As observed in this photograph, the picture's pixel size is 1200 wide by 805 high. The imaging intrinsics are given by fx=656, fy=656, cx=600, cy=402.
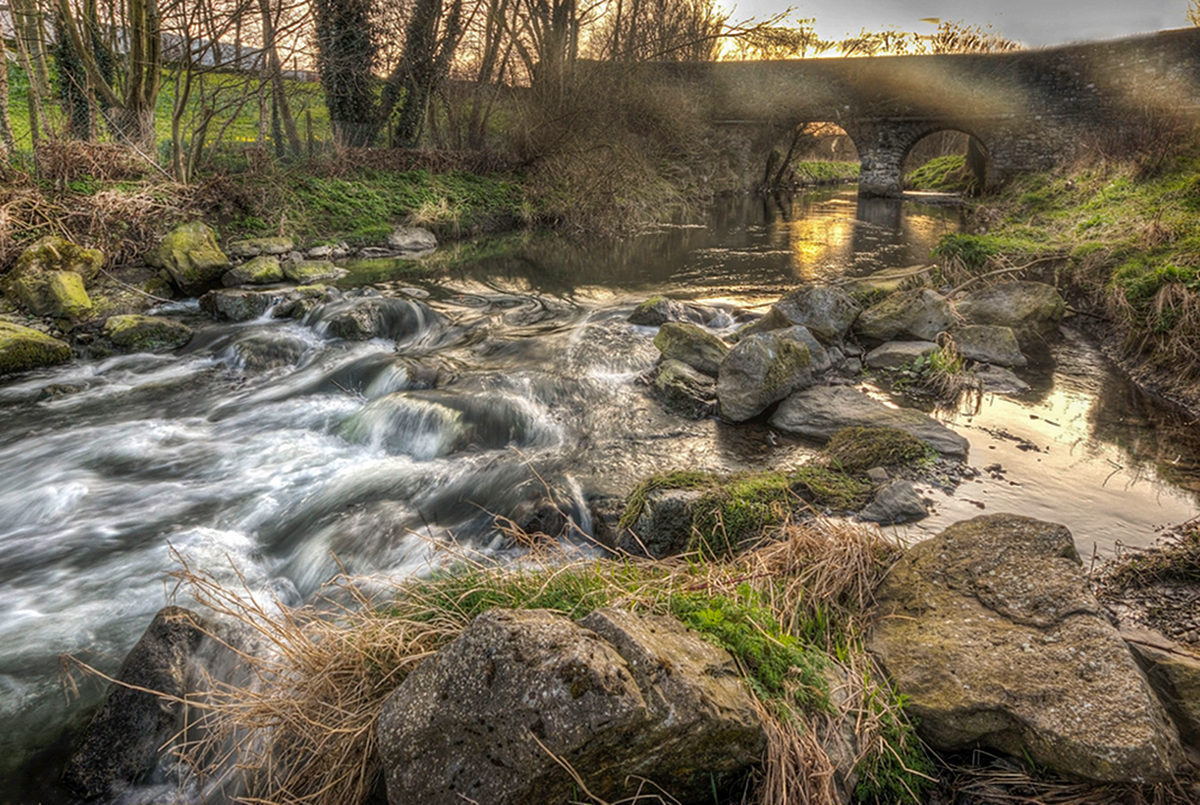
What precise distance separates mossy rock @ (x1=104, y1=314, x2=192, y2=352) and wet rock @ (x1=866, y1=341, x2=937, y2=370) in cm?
929

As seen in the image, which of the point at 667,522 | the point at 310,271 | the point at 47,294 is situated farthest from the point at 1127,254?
the point at 47,294

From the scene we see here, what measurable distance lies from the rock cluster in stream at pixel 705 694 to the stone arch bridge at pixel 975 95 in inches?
730

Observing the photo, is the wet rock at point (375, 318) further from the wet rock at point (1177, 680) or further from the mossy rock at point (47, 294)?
the wet rock at point (1177, 680)

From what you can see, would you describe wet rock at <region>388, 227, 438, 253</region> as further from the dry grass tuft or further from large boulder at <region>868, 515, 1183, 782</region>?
large boulder at <region>868, 515, 1183, 782</region>

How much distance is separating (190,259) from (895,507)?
37.6 ft

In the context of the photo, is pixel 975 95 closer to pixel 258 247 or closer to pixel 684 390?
pixel 684 390

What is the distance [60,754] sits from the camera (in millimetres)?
3033

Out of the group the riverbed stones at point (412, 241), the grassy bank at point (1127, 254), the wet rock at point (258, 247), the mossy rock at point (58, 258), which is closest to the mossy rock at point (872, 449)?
the grassy bank at point (1127, 254)

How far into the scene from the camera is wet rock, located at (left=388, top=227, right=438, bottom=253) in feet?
51.8

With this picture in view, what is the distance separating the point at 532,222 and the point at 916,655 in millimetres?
18056

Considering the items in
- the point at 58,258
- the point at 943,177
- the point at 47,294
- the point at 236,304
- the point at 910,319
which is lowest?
the point at 236,304

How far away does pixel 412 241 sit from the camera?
1609 centimetres

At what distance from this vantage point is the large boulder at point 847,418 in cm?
562

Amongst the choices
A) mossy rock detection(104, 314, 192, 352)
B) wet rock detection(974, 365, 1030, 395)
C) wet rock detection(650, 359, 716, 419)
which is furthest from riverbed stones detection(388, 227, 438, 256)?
wet rock detection(974, 365, 1030, 395)
